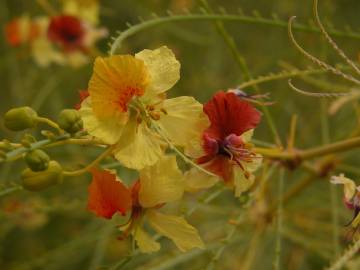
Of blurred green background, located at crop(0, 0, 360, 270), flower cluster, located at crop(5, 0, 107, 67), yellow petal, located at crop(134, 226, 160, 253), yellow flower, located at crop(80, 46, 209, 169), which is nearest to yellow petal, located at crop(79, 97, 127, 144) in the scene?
yellow flower, located at crop(80, 46, 209, 169)

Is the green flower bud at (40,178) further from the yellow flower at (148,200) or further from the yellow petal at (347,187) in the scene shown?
the yellow petal at (347,187)

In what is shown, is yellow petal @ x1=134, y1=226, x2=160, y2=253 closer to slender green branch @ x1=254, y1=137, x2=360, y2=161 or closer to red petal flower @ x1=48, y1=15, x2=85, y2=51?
slender green branch @ x1=254, y1=137, x2=360, y2=161

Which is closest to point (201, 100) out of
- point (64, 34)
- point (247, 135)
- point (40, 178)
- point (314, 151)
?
point (64, 34)

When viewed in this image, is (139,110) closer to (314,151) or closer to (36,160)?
(36,160)

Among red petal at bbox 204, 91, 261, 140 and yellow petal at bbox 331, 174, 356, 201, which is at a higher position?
red petal at bbox 204, 91, 261, 140

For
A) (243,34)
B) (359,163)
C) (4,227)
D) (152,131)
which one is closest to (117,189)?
(152,131)

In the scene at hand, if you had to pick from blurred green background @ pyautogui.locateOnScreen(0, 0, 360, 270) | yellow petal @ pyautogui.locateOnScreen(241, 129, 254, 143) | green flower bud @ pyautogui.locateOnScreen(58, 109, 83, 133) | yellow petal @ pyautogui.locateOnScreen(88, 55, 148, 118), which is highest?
yellow petal @ pyautogui.locateOnScreen(88, 55, 148, 118)

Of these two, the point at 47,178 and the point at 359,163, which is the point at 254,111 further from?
the point at 359,163

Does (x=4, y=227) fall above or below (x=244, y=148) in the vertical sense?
below
